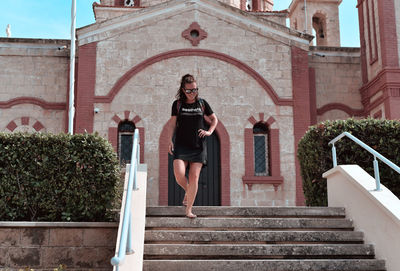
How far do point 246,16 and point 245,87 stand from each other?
2456 millimetres

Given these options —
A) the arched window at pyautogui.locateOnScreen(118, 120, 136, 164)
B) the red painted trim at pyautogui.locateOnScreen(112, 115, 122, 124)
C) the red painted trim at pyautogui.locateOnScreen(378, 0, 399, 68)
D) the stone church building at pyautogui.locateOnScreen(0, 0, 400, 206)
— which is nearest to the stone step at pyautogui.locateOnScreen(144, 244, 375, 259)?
the stone church building at pyautogui.locateOnScreen(0, 0, 400, 206)

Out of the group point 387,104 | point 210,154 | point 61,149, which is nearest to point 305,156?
point 61,149

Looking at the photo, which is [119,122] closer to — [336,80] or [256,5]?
[336,80]

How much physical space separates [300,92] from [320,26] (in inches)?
643

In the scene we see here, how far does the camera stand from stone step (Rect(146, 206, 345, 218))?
26.1 feet

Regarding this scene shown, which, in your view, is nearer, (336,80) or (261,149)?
(261,149)

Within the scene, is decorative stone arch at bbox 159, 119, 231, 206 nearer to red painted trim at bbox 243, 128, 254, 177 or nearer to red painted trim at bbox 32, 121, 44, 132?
red painted trim at bbox 243, 128, 254, 177

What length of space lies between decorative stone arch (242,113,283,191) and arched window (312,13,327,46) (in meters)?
15.4

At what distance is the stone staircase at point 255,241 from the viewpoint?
672 cm

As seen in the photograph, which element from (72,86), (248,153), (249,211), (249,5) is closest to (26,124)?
(72,86)

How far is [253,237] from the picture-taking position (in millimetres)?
7355

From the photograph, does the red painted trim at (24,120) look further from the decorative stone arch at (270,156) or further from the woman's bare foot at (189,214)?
the woman's bare foot at (189,214)

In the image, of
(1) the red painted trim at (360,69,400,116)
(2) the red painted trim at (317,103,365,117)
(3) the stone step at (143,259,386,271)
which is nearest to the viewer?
(3) the stone step at (143,259,386,271)

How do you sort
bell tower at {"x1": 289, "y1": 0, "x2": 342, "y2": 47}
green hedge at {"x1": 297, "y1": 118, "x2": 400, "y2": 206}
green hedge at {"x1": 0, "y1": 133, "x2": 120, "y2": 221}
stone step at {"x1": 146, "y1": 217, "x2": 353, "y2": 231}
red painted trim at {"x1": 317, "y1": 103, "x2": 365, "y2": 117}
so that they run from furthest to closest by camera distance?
bell tower at {"x1": 289, "y1": 0, "x2": 342, "y2": 47}, red painted trim at {"x1": 317, "y1": 103, "x2": 365, "y2": 117}, green hedge at {"x1": 297, "y1": 118, "x2": 400, "y2": 206}, green hedge at {"x1": 0, "y1": 133, "x2": 120, "y2": 221}, stone step at {"x1": 146, "y1": 217, "x2": 353, "y2": 231}
